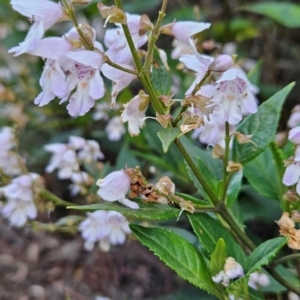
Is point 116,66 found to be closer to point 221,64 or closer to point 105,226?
point 221,64

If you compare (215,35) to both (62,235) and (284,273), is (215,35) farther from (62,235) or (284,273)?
(284,273)

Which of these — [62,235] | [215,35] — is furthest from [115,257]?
[215,35]

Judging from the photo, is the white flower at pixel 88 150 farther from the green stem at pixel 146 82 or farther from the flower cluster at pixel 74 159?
the green stem at pixel 146 82

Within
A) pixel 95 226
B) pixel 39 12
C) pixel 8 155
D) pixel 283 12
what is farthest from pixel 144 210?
pixel 283 12

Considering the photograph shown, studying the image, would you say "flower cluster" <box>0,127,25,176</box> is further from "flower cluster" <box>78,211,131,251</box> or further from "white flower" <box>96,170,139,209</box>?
"white flower" <box>96,170,139,209</box>

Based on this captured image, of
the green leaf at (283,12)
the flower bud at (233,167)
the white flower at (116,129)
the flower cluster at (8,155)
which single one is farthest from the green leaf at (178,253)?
the green leaf at (283,12)

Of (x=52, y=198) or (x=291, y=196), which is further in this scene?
(x=52, y=198)

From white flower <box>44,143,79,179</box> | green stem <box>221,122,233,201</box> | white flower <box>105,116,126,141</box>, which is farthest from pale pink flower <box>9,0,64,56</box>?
white flower <box>105,116,126,141</box>
